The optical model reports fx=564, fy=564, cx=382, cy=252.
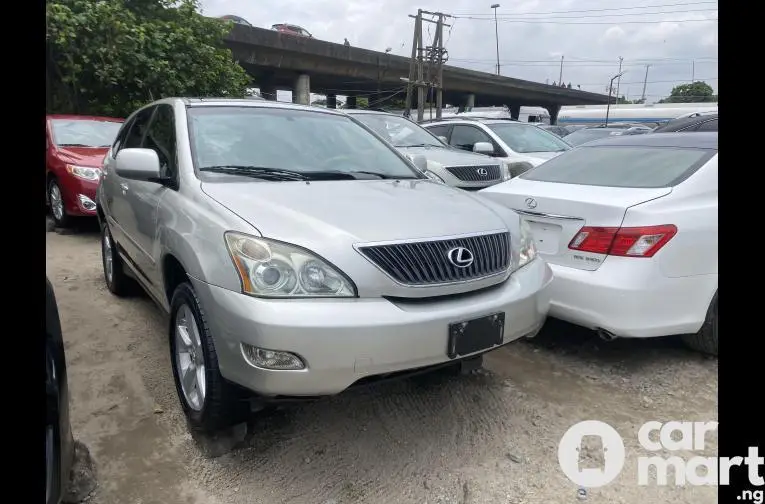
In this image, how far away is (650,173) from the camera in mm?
3658

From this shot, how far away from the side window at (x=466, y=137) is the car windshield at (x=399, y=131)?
3.09 feet

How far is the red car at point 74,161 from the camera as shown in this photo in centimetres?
657

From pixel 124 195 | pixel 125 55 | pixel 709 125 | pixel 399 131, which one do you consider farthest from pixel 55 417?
pixel 125 55

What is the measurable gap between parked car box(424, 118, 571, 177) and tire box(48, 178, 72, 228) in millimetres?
5427

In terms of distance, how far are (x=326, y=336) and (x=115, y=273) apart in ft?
10.3

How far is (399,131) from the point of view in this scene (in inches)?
325

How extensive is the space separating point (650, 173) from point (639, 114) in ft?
123

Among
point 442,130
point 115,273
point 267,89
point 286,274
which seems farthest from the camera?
point 267,89

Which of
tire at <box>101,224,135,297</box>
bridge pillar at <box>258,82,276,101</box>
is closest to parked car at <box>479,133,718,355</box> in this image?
tire at <box>101,224,135,297</box>

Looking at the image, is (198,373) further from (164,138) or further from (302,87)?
(302,87)

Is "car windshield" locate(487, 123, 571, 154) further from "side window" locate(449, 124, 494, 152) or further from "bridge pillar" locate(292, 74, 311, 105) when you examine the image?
"bridge pillar" locate(292, 74, 311, 105)
